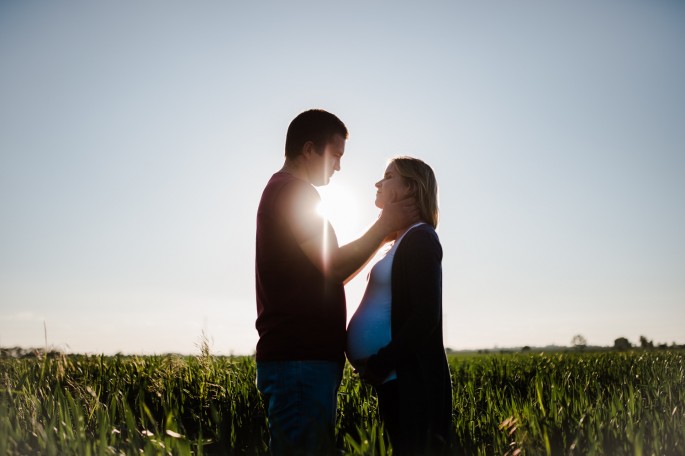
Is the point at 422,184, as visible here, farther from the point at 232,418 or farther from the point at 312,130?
the point at 232,418

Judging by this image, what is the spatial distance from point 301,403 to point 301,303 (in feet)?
1.99

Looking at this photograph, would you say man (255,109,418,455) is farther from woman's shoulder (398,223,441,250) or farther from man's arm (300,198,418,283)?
woman's shoulder (398,223,441,250)

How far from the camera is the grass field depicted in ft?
10.2

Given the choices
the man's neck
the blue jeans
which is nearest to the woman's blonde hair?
the man's neck

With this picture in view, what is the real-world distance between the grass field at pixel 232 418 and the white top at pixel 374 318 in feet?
1.54

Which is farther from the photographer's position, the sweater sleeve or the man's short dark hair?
the man's short dark hair

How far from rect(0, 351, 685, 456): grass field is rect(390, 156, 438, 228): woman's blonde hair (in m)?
1.40

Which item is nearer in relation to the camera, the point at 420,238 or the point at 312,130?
the point at 420,238

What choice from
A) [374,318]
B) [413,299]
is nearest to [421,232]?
[413,299]

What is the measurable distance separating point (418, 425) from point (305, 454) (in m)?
0.76

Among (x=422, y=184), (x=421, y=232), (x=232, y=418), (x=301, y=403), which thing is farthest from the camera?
(x=232, y=418)

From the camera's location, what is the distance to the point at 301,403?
3.28 meters

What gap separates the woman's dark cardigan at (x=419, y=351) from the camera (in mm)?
3168

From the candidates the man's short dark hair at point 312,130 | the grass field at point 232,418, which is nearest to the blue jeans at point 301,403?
the grass field at point 232,418
